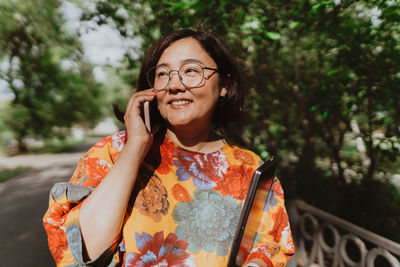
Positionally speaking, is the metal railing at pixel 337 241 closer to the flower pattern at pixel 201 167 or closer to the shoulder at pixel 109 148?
the flower pattern at pixel 201 167

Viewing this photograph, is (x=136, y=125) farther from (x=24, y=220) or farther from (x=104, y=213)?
(x=24, y=220)

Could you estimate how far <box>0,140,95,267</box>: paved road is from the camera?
3.58 metres

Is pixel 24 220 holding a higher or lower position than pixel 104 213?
lower

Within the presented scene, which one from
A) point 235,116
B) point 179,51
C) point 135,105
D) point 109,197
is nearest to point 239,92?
point 235,116

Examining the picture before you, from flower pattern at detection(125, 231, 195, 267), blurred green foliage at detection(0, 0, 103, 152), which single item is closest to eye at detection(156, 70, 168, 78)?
flower pattern at detection(125, 231, 195, 267)

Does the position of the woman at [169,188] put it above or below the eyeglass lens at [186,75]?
below

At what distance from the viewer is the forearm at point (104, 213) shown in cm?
94

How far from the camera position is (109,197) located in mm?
946

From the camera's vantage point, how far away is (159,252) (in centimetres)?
106

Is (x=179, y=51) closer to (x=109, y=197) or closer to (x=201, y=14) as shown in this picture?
(x=109, y=197)

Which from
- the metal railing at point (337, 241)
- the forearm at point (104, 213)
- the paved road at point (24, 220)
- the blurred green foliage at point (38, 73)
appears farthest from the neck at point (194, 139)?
the blurred green foliage at point (38, 73)

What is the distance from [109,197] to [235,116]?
116 centimetres

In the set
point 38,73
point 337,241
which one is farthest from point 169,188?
point 38,73

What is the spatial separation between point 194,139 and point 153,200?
18.7 inches
